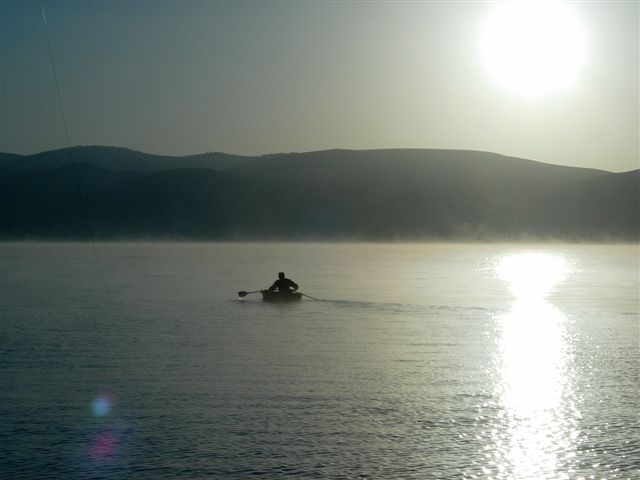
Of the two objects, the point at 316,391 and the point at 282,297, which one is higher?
the point at 282,297

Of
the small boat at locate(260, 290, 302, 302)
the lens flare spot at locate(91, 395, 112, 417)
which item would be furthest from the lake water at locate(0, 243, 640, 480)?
the small boat at locate(260, 290, 302, 302)

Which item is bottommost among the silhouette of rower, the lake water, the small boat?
the lake water

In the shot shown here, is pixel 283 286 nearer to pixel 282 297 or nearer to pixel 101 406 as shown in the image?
pixel 282 297

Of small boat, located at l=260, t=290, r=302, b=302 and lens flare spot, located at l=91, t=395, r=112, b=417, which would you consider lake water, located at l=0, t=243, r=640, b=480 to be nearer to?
lens flare spot, located at l=91, t=395, r=112, b=417

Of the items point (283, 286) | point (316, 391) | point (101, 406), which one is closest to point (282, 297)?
point (283, 286)

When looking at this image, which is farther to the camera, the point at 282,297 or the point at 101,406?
the point at 282,297

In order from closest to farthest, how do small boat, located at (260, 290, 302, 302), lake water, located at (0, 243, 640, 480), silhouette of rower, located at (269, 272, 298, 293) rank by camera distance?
lake water, located at (0, 243, 640, 480), small boat, located at (260, 290, 302, 302), silhouette of rower, located at (269, 272, 298, 293)

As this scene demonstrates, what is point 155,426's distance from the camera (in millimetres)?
18781

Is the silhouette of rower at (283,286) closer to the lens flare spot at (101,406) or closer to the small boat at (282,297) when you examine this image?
the small boat at (282,297)

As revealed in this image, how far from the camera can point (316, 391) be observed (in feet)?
73.4

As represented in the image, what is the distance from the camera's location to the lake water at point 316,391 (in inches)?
650

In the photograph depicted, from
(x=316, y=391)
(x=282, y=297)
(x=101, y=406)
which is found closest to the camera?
(x=101, y=406)

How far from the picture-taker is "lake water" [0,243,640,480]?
650 inches

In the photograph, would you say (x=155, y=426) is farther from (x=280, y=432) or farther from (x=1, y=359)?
(x=1, y=359)
